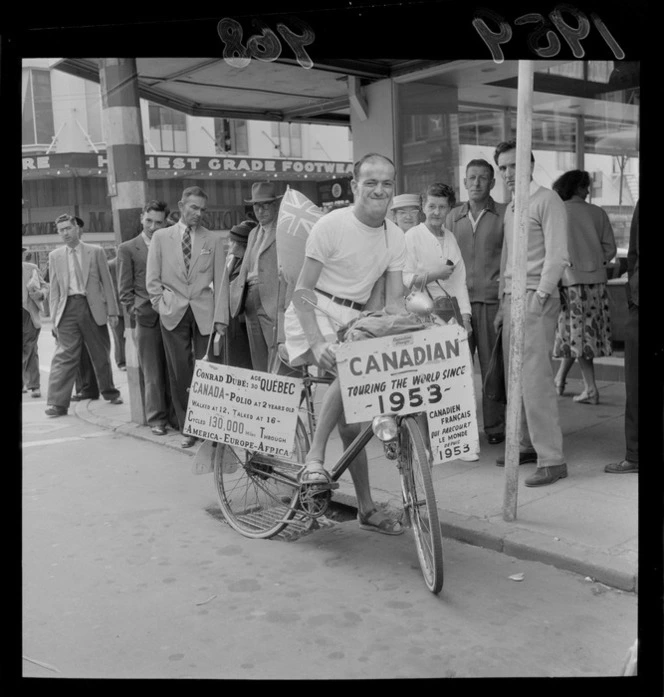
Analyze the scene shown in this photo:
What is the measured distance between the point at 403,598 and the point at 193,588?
1.05m

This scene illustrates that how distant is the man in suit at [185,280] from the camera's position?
23.9 feet

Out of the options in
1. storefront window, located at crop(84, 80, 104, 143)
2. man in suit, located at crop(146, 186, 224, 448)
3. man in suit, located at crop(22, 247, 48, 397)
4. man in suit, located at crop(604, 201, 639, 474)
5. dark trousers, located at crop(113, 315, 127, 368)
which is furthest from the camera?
dark trousers, located at crop(113, 315, 127, 368)

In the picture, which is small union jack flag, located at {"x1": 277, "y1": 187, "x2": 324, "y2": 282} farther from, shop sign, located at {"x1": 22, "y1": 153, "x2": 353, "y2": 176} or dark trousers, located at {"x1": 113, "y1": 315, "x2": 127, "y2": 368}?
dark trousers, located at {"x1": 113, "y1": 315, "x2": 127, "y2": 368}

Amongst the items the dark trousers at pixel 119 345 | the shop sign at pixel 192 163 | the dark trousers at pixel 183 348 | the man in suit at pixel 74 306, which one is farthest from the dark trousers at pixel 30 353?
the dark trousers at pixel 183 348

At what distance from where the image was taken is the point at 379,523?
4.94m

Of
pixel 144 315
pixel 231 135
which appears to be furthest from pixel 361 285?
pixel 231 135

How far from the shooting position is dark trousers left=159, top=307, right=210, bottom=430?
24.7 feet

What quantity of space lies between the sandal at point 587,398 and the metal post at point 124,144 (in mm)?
4003

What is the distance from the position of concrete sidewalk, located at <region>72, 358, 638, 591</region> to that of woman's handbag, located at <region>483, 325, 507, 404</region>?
0.42 m

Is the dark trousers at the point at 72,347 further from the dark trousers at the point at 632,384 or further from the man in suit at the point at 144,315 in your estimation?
the dark trousers at the point at 632,384

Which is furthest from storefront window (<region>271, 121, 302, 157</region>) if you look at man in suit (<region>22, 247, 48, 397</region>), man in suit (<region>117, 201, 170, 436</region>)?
man in suit (<region>22, 247, 48, 397</region>)

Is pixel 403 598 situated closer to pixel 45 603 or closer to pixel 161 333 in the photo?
pixel 45 603

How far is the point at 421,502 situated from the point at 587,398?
3792mm
